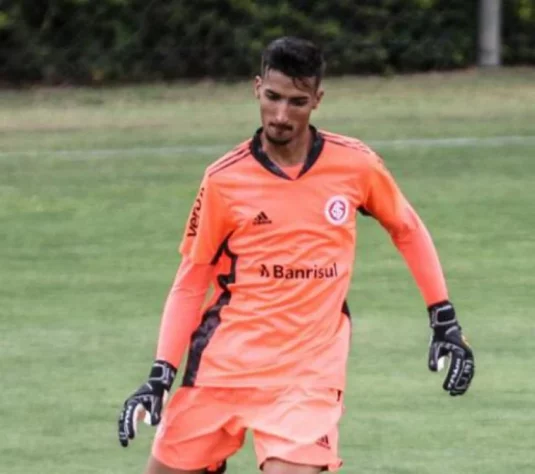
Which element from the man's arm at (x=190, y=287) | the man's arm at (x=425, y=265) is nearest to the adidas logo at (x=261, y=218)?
the man's arm at (x=190, y=287)

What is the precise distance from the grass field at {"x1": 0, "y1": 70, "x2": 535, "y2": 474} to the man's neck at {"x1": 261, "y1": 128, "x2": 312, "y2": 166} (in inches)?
86.9

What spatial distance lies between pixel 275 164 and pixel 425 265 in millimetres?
607

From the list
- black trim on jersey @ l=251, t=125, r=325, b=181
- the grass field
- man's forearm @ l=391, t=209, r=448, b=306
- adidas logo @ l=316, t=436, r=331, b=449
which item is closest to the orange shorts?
adidas logo @ l=316, t=436, r=331, b=449

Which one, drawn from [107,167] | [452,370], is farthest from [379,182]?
[107,167]

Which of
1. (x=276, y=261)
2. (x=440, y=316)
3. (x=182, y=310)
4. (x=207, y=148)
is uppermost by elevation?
(x=276, y=261)

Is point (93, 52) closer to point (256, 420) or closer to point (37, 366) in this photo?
point (37, 366)

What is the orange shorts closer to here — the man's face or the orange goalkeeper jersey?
the orange goalkeeper jersey

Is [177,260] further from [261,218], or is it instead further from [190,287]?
[261,218]

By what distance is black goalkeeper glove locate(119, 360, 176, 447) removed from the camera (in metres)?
5.45

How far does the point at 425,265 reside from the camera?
5801 mm

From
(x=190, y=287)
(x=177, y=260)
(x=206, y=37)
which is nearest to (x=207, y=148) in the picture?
(x=177, y=260)

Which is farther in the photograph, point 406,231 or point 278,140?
point 406,231

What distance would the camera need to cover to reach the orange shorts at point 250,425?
5398mm

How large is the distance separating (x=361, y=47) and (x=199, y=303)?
20699mm
